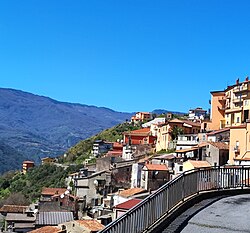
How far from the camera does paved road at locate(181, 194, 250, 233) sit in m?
9.17

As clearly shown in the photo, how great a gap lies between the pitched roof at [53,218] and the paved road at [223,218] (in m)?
34.4

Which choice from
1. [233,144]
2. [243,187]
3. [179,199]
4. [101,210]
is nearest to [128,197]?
[101,210]

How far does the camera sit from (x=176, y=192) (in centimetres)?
1070

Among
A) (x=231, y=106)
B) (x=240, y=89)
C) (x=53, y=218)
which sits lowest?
(x=53, y=218)

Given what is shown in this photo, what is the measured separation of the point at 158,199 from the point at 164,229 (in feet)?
2.23

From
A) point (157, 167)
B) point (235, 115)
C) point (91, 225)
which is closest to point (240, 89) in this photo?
point (235, 115)

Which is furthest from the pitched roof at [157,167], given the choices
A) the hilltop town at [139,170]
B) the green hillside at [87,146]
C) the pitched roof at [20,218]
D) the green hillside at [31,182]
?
the green hillside at [87,146]

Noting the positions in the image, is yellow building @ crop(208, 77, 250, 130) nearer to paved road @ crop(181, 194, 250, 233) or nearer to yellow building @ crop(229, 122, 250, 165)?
yellow building @ crop(229, 122, 250, 165)

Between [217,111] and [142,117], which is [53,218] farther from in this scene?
[142,117]

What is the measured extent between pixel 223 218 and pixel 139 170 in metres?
45.1

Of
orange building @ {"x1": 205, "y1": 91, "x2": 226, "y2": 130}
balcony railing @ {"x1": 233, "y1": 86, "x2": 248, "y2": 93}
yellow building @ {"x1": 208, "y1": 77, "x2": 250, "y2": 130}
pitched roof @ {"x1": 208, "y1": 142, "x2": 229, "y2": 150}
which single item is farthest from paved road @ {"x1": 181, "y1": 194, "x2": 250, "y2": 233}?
orange building @ {"x1": 205, "y1": 91, "x2": 226, "y2": 130}

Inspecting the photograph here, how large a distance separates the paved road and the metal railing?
0.61m

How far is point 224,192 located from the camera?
13.3 metres

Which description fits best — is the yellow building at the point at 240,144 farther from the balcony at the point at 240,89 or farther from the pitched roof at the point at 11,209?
the pitched roof at the point at 11,209
